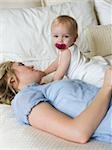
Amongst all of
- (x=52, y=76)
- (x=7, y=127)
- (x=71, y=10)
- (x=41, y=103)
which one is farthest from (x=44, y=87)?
(x=71, y=10)


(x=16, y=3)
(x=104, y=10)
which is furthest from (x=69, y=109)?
(x=104, y=10)

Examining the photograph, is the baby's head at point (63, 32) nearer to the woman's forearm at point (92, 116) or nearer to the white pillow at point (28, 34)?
the white pillow at point (28, 34)

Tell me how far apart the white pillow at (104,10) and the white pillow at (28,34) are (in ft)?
0.97

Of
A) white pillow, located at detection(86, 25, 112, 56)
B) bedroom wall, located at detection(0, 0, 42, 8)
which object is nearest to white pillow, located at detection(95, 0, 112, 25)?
white pillow, located at detection(86, 25, 112, 56)

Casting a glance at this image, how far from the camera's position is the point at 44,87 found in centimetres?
136

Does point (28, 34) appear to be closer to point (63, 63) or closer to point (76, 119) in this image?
point (63, 63)

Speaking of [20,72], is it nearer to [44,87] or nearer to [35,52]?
[44,87]

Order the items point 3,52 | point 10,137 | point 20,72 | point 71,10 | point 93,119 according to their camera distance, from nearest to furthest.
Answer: point 93,119 → point 10,137 → point 20,72 → point 3,52 → point 71,10

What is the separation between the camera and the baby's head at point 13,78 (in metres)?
1.50

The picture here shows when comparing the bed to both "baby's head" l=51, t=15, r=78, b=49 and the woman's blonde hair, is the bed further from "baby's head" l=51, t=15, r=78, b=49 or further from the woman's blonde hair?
"baby's head" l=51, t=15, r=78, b=49

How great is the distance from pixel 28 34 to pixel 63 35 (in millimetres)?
488

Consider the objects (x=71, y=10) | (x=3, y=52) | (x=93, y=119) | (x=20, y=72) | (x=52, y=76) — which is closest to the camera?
(x=93, y=119)

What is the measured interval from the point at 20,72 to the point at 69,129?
449 mm

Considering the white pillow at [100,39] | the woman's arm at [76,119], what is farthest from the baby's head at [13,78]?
the white pillow at [100,39]
